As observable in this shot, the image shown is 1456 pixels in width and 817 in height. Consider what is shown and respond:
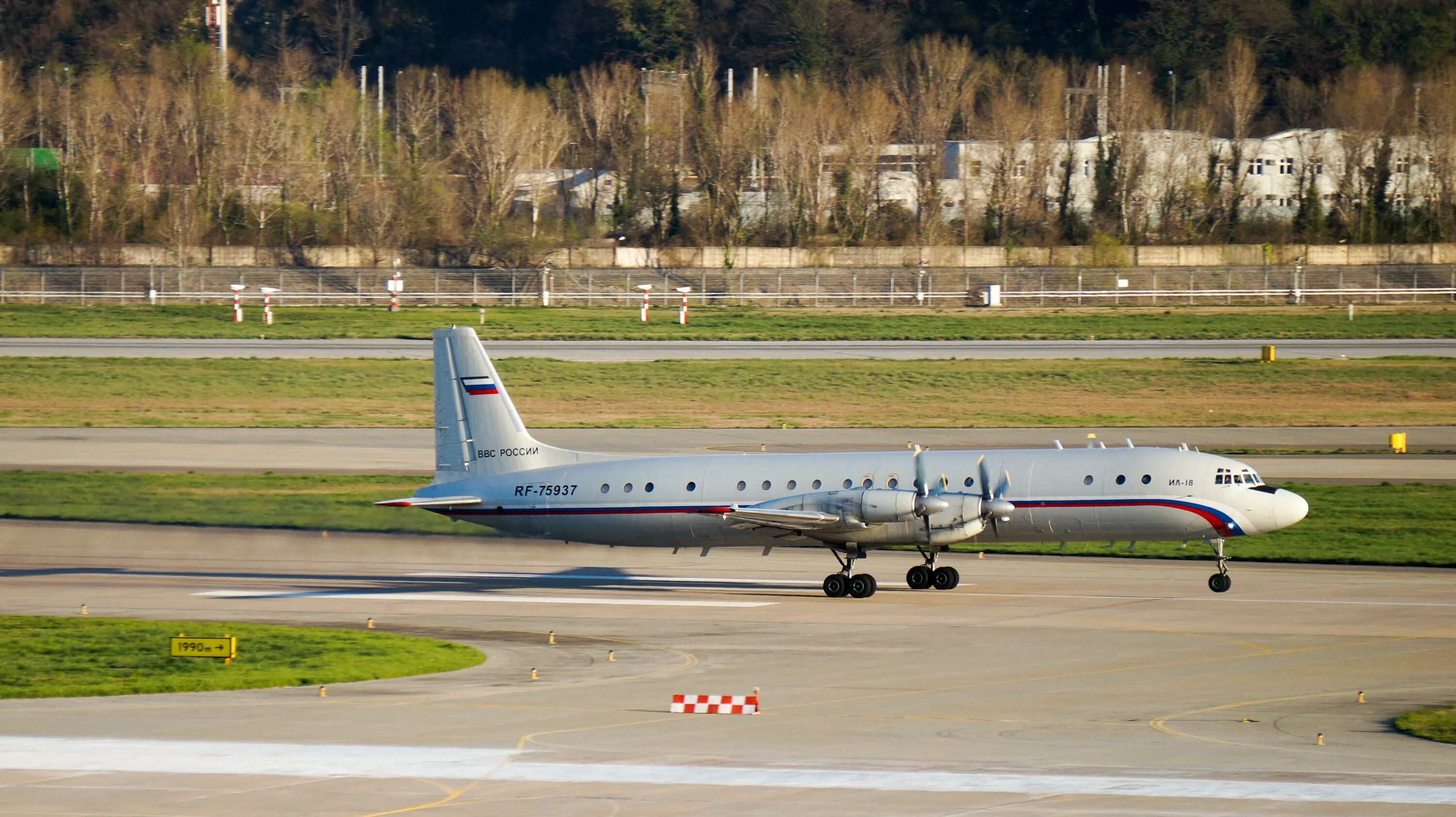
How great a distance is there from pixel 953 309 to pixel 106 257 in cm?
5817

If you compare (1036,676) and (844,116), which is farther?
(844,116)

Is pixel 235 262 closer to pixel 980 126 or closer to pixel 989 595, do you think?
pixel 980 126

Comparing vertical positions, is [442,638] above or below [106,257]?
below

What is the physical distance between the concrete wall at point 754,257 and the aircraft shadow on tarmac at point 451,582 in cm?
6882

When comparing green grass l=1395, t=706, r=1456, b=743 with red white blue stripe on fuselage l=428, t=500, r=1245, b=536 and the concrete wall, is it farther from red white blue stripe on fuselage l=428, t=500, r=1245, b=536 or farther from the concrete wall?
the concrete wall

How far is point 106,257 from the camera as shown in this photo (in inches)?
4200

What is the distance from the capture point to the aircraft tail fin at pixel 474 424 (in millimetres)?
36281

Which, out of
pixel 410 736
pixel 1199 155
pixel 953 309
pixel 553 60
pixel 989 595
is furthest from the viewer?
pixel 553 60

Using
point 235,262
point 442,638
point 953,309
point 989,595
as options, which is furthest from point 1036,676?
point 235,262

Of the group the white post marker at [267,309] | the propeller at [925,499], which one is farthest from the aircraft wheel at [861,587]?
the white post marker at [267,309]

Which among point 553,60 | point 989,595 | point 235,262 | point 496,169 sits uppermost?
point 553,60

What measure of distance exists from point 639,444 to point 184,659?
29067 mm

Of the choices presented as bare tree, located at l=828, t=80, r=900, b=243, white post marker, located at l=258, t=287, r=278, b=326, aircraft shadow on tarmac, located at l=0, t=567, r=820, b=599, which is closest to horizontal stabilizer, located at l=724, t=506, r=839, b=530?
aircraft shadow on tarmac, located at l=0, t=567, r=820, b=599

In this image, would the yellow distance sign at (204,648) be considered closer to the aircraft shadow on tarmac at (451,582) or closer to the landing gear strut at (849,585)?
the aircraft shadow on tarmac at (451,582)
